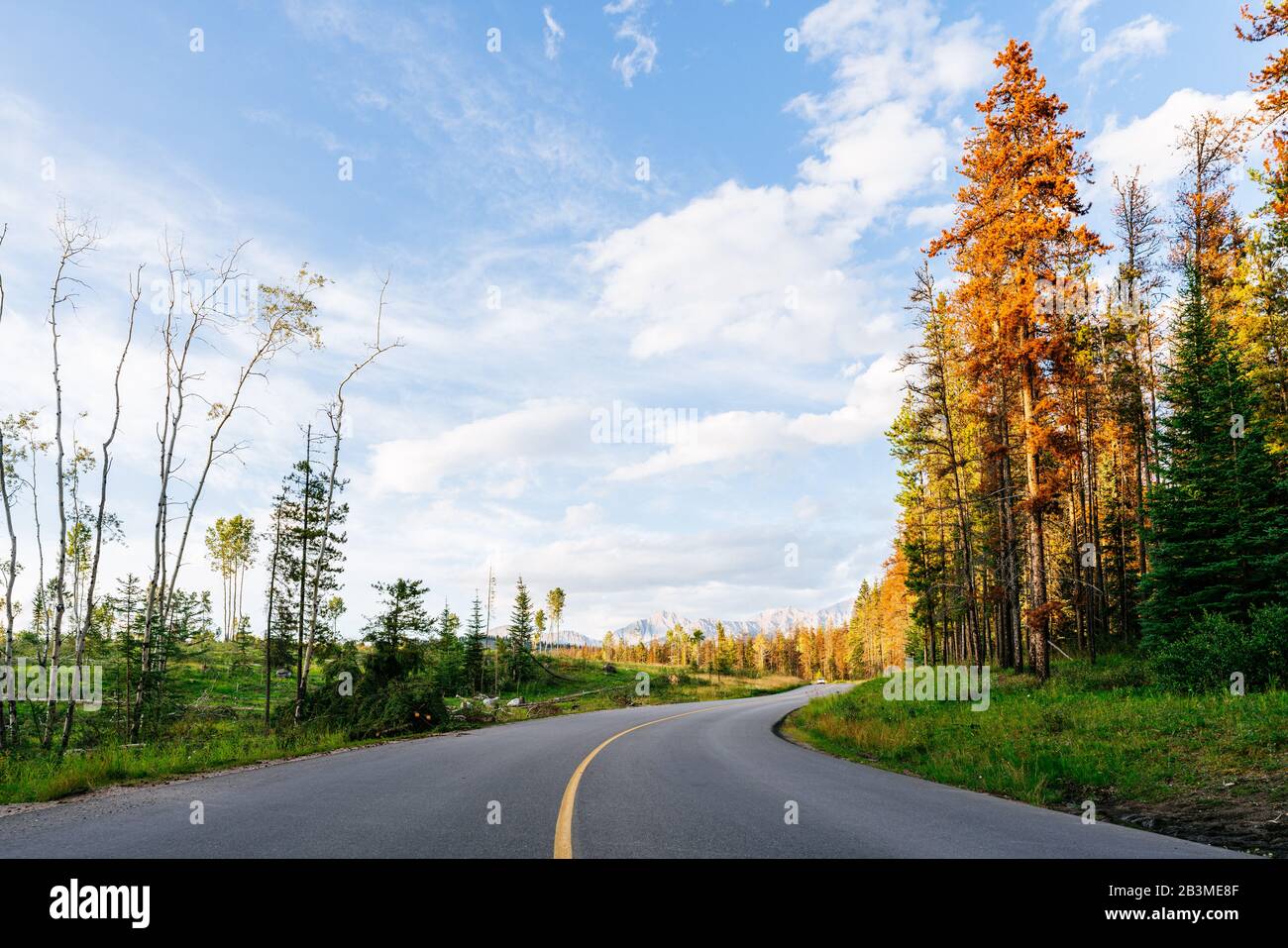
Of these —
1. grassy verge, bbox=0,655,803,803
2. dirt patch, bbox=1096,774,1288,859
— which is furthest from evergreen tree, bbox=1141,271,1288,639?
grassy verge, bbox=0,655,803,803

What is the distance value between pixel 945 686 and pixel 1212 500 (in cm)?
1069

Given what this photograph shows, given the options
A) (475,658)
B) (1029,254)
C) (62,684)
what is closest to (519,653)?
(475,658)

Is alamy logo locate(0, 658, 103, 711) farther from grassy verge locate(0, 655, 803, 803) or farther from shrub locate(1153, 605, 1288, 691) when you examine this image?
shrub locate(1153, 605, 1288, 691)

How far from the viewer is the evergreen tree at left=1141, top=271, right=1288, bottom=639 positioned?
19500mm

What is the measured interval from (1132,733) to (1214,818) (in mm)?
5234

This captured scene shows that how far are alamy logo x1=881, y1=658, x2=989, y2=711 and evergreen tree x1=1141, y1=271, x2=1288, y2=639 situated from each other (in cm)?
593

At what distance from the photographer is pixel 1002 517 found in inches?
1059

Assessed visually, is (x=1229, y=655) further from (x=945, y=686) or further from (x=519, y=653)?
(x=519, y=653)

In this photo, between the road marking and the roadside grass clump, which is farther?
the roadside grass clump

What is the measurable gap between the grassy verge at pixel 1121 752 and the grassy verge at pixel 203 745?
13392mm
